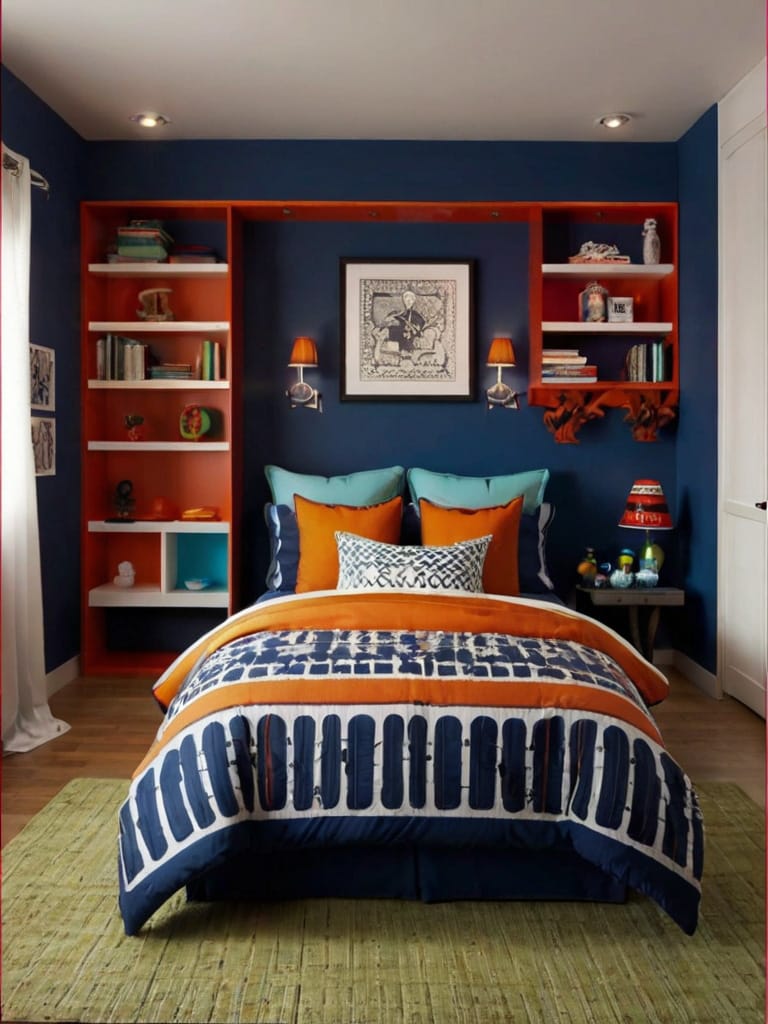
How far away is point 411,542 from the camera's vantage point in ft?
14.4

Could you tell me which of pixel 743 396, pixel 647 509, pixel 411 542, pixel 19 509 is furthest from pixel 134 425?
pixel 743 396

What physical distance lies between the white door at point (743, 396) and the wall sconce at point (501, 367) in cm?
103

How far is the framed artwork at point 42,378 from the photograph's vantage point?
4180mm

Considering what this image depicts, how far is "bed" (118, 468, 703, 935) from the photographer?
2240 millimetres

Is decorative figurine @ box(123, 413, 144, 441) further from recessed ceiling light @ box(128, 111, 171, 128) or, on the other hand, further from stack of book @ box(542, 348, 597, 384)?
stack of book @ box(542, 348, 597, 384)

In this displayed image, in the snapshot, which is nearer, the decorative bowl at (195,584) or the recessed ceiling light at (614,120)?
the recessed ceiling light at (614,120)

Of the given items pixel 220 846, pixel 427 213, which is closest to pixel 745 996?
pixel 220 846

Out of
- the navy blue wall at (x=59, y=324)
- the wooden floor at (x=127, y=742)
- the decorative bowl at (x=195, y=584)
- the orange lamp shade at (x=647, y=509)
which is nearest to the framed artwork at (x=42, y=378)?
the navy blue wall at (x=59, y=324)

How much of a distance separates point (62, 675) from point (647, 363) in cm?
336

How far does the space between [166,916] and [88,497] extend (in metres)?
2.85

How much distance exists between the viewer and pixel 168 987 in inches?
80.0

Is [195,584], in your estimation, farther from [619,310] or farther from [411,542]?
[619,310]

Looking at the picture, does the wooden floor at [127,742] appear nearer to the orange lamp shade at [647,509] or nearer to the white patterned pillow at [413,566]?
the orange lamp shade at [647,509]

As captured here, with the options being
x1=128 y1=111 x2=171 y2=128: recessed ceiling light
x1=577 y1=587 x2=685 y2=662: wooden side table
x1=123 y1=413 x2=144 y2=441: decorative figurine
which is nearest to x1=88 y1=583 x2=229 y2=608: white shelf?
x1=123 y1=413 x2=144 y2=441: decorative figurine
